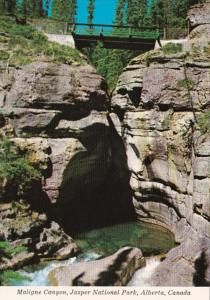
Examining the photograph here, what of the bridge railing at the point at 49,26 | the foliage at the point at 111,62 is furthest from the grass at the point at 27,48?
the foliage at the point at 111,62

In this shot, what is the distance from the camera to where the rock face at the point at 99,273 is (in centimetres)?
1173

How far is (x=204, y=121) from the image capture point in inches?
693

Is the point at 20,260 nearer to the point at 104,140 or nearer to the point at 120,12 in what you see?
the point at 104,140

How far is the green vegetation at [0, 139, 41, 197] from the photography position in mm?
16719

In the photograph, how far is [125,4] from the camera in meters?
30.5

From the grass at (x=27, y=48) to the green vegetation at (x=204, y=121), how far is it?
21.6ft

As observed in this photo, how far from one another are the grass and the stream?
28.6 feet

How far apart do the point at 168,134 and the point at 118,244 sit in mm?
5742

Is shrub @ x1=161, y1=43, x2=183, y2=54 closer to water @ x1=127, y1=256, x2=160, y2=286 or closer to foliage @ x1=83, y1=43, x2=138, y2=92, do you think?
foliage @ x1=83, y1=43, x2=138, y2=92

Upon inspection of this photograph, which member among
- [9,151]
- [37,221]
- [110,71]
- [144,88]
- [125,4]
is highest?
[125,4]

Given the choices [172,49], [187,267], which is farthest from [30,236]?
[172,49]

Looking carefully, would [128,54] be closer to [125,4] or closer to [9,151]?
[125,4]
